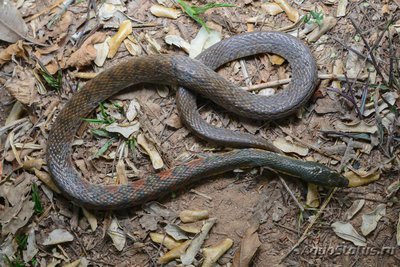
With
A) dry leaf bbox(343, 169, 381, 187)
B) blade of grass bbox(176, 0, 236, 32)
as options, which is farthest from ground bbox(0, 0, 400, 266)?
blade of grass bbox(176, 0, 236, 32)

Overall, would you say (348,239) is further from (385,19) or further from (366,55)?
(385,19)

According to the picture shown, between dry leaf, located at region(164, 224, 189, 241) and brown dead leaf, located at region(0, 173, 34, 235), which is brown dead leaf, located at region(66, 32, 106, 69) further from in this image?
dry leaf, located at region(164, 224, 189, 241)

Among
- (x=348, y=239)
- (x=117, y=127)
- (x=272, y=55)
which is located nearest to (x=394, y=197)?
(x=348, y=239)

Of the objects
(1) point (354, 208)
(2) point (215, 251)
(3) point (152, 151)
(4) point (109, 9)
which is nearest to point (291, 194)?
(1) point (354, 208)

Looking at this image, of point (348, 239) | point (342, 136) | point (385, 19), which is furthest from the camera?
point (385, 19)

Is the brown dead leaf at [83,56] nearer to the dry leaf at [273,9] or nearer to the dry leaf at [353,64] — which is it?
the dry leaf at [273,9]

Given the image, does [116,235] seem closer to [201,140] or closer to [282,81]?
[201,140]

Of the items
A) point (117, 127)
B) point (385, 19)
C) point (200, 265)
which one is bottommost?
point (200, 265)
